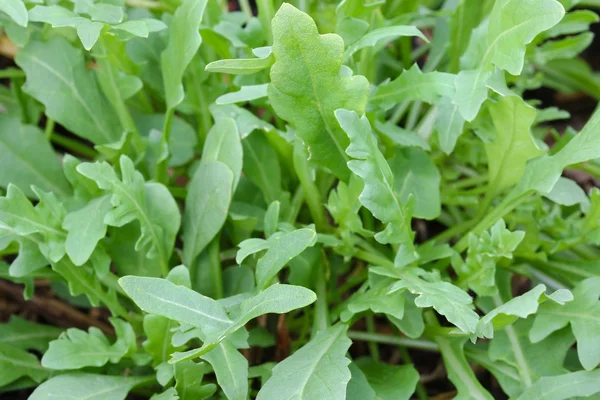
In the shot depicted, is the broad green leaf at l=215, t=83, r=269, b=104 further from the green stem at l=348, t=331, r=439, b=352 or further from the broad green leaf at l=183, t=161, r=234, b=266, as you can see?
the green stem at l=348, t=331, r=439, b=352

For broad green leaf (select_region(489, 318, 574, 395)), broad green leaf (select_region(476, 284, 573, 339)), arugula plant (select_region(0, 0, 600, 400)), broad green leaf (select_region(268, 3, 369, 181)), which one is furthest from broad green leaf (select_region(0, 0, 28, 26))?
broad green leaf (select_region(489, 318, 574, 395))

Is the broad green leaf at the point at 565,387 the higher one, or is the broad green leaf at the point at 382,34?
the broad green leaf at the point at 382,34

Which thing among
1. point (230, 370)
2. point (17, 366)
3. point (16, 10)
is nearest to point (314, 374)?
point (230, 370)

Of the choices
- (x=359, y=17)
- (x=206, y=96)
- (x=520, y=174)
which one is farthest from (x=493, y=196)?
(x=206, y=96)

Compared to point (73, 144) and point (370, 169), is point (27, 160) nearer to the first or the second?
point (73, 144)

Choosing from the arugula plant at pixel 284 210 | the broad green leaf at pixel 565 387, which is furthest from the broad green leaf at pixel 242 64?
the broad green leaf at pixel 565 387

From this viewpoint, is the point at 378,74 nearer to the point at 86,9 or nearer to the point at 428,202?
the point at 428,202

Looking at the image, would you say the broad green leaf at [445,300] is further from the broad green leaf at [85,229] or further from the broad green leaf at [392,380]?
the broad green leaf at [85,229]
